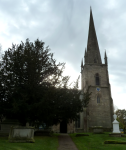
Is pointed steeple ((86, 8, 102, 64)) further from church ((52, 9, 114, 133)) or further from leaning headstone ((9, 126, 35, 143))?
leaning headstone ((9, 126, 35, 143))

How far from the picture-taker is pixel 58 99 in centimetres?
1489

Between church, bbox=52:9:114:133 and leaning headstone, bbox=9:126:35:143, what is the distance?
1996cm

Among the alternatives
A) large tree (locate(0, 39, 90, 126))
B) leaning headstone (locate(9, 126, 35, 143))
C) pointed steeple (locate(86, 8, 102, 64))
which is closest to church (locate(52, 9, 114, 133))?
pointed steeple (locate(86, 8, 102, 64))

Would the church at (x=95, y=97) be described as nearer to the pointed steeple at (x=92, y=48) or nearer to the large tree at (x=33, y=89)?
the pointed steeple at (x=92, y=48)

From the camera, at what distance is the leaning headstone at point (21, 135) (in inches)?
398

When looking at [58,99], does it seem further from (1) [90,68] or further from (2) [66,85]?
(1) [90,68]

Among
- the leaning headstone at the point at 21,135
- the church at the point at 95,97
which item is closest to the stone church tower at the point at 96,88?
the church at the point at 95,97

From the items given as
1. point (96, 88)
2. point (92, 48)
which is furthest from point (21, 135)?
point (92, 48)

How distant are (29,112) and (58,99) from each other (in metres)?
3.11

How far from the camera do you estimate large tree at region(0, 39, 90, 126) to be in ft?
45.8

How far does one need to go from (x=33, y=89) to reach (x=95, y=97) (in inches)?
882

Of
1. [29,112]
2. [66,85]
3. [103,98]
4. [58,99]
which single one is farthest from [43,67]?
[103,98]

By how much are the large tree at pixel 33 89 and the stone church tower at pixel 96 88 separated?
575 inches

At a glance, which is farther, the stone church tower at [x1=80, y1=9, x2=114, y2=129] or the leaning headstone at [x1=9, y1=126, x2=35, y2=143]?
the stone church tower at [x1=80, y1=9, x2=114, y2=129]
